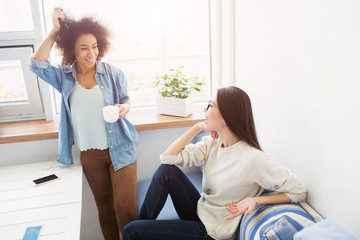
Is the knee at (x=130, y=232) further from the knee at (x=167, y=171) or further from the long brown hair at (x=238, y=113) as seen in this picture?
Result: the long brown hair at (x=238, y=113)

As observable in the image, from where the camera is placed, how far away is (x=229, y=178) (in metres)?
1.32

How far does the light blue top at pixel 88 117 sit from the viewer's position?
1560mm

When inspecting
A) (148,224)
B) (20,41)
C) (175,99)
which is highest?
(20,41)

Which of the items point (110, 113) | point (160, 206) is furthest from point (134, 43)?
point (160, 206)

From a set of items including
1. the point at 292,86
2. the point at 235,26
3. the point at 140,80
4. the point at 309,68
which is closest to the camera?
the point at 309,68

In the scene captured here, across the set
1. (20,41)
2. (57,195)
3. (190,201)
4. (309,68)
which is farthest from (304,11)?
(20,41)

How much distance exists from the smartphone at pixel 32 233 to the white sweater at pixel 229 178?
617 millimetres

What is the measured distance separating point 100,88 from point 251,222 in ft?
3.20

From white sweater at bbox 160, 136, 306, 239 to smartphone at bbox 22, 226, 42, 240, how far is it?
24.3 inches

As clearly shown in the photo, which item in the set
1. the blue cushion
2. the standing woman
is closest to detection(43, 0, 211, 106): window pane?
the standing woman

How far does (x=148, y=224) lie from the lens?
4.67ft

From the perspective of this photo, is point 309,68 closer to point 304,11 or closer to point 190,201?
point 304,11

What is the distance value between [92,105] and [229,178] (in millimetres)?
782

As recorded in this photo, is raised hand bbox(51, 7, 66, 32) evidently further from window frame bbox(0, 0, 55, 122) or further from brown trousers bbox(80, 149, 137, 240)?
brown trousers bbox(80, 149, 137, 240)
